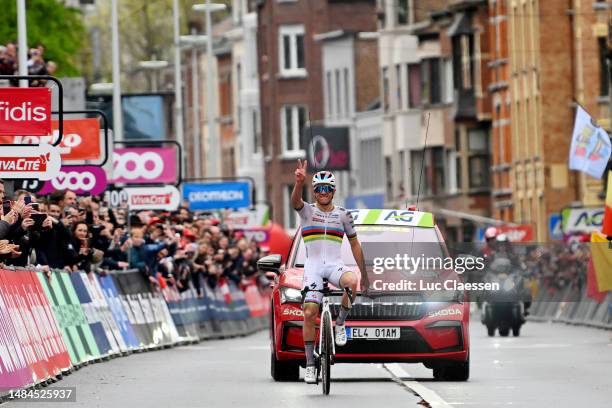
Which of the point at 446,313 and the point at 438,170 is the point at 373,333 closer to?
the point at 446,313

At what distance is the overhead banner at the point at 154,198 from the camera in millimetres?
43344

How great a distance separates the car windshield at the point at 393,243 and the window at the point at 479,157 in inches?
2690

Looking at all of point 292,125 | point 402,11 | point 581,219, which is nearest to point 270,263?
point 581,219

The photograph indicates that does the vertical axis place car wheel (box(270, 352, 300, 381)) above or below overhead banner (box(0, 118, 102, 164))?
below

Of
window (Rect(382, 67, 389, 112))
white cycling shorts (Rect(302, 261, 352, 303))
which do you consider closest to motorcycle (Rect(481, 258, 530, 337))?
white cycling shorts (Rect(302, 261, 352, 303))

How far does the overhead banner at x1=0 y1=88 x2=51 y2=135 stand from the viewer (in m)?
27.2

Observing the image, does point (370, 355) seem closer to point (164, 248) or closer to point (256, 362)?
point (256, 362)

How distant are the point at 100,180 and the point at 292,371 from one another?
484 inches

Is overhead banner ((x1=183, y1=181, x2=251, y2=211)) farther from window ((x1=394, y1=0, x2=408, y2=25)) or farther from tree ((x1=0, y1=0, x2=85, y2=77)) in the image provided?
window ((x1=394, y1=0, x2=408, y2=25))

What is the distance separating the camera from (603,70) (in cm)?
7544

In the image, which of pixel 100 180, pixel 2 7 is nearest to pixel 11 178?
pixel 100 180

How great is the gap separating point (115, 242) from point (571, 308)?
61.1 feet

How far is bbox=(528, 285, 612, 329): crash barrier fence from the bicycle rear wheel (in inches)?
861

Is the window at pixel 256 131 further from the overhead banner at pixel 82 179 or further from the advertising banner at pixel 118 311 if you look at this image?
the advertising banner at pixel 118 311
